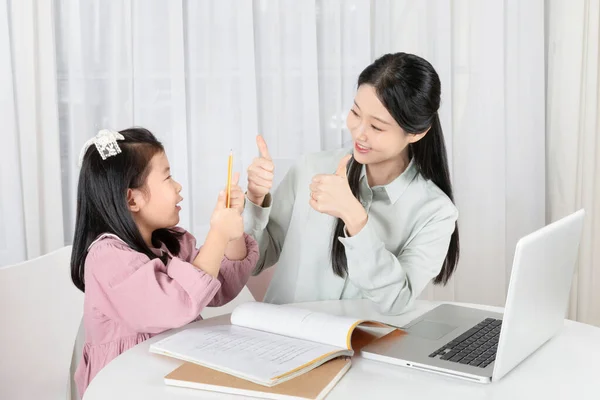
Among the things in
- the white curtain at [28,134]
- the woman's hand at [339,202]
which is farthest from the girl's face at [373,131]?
the white curtain at [28,134]

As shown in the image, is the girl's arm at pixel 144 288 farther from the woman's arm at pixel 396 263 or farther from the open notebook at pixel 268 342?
the woman's arm at pixel 396 263

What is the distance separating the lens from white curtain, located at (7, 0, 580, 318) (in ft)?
6.86

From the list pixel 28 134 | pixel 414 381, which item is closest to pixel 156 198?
pixel 414 381

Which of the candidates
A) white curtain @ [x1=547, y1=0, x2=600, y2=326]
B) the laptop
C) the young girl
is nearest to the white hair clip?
the young girl

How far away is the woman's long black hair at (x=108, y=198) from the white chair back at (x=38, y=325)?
116 millimetres

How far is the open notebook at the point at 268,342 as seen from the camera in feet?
3.34

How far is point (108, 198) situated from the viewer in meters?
1.37

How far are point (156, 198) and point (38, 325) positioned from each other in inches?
14.7

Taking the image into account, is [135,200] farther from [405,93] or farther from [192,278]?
[405,93]

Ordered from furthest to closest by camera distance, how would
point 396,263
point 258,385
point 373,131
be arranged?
point 373,131, point 396,263, point 258,385

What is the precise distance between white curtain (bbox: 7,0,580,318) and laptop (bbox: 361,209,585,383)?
3.50ft

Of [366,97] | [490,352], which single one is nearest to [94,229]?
[366,97]

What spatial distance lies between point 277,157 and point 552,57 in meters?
0.99

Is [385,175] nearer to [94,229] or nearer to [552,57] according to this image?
[94,229]
